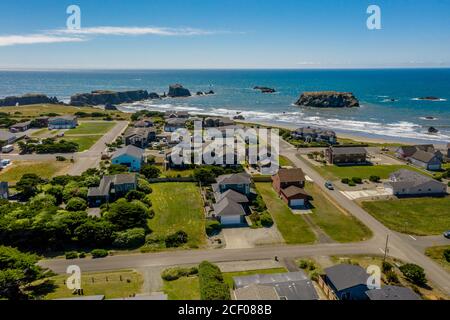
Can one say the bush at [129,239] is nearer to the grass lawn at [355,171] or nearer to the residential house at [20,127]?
the grass lawn at [355,171]

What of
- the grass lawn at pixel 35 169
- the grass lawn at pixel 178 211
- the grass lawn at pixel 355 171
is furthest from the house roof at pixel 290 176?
the grass lawn at pixel 35 169

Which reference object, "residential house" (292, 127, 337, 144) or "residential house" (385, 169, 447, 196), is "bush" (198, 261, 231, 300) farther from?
"residential house" (292, 127, 337, 144)

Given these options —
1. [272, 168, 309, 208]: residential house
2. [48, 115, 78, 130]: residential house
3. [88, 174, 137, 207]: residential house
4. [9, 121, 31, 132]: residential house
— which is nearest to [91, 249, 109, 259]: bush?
[88, 174, 137, 207]: residential house

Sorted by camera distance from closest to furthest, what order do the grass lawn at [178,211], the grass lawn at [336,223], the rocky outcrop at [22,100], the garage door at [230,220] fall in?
the grass lawn at [336,223] < the grass lawn at [178,211] < the garage door at [230,220] < the rocky outcrop at [22,100]

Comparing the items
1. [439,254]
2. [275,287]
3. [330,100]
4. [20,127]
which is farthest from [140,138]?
[330,100]

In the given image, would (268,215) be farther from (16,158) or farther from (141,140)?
(16,158)

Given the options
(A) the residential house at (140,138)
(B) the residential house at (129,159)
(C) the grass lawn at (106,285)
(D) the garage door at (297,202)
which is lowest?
(C) the grass lawn at (106,285)

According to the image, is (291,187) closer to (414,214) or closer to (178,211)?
(414,214)
